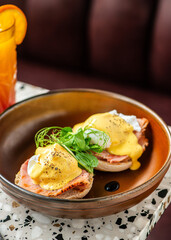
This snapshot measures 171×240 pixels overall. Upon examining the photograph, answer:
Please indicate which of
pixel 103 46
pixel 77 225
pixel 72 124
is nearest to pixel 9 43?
pixel 72 124

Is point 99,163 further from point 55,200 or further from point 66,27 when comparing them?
point 66,27

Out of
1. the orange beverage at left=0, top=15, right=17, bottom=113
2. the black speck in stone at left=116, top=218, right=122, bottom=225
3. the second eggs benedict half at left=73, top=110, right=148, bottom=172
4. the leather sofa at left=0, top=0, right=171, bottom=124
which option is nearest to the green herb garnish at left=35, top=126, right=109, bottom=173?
the second eggs benedict half at left=73, top=110, right=148, bottom=172

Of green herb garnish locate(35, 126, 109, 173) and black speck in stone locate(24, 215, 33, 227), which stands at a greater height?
green herb garnish locate(35, 126, 109, 173)

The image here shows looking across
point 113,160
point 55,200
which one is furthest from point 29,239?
point 113,160

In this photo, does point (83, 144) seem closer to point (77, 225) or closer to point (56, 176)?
point (56, 176)

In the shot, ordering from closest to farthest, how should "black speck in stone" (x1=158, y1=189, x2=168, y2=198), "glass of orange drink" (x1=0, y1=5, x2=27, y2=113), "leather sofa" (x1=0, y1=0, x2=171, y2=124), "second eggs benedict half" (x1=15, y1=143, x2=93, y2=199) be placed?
"second eggs benedict half" (x1=15, y1=143, x2=93, y2=199), "black speck in stone" (x1=158, y1=189, x2=168, y2=198), "glass of orange drink" (x1=0, y1=5, x2=27, y2=113), "leather sofa" (x1=0, y1=0, x2=171, y2=124)

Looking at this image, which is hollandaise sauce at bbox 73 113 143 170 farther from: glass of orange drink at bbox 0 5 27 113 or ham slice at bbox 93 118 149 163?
glass of orange drink at bbox 0 5 27 113
